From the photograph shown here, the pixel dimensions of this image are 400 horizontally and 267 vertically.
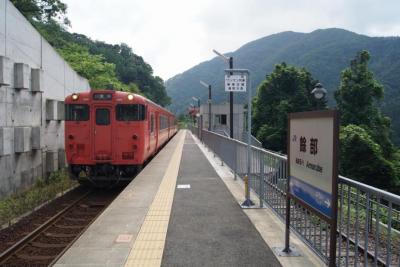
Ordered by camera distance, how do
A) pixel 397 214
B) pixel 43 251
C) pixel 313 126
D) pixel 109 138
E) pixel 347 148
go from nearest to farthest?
pixel 397 214
pixel 313 126
pixel 43 251
pixel 109 138
pixel 347 148

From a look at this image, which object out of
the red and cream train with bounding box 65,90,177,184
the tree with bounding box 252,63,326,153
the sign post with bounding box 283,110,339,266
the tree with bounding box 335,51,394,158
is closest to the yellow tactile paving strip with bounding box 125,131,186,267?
the sign post with bounding box 283,110,339,266

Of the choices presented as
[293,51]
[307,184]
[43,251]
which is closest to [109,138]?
[43,251]

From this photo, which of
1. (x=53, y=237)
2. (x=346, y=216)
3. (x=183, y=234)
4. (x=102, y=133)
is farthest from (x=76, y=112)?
(x=346, y=216)

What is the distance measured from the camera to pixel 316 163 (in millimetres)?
4273

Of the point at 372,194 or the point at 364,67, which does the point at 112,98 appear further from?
the point at 364,67

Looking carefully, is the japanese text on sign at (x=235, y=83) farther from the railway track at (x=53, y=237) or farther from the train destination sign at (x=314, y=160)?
the railway track at (x=53, y=237)

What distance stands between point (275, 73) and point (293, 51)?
4662 inches

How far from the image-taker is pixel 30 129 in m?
11.8

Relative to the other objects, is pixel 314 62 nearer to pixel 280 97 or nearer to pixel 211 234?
pixel 280 97

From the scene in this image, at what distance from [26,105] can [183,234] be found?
25.5 feet

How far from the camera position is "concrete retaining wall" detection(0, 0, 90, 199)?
Result: 10258 mm

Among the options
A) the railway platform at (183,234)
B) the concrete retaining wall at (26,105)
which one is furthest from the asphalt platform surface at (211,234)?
the concrete retaining wall at (26,105)

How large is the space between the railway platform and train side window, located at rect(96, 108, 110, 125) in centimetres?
262

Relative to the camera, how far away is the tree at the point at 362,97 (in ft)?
119
